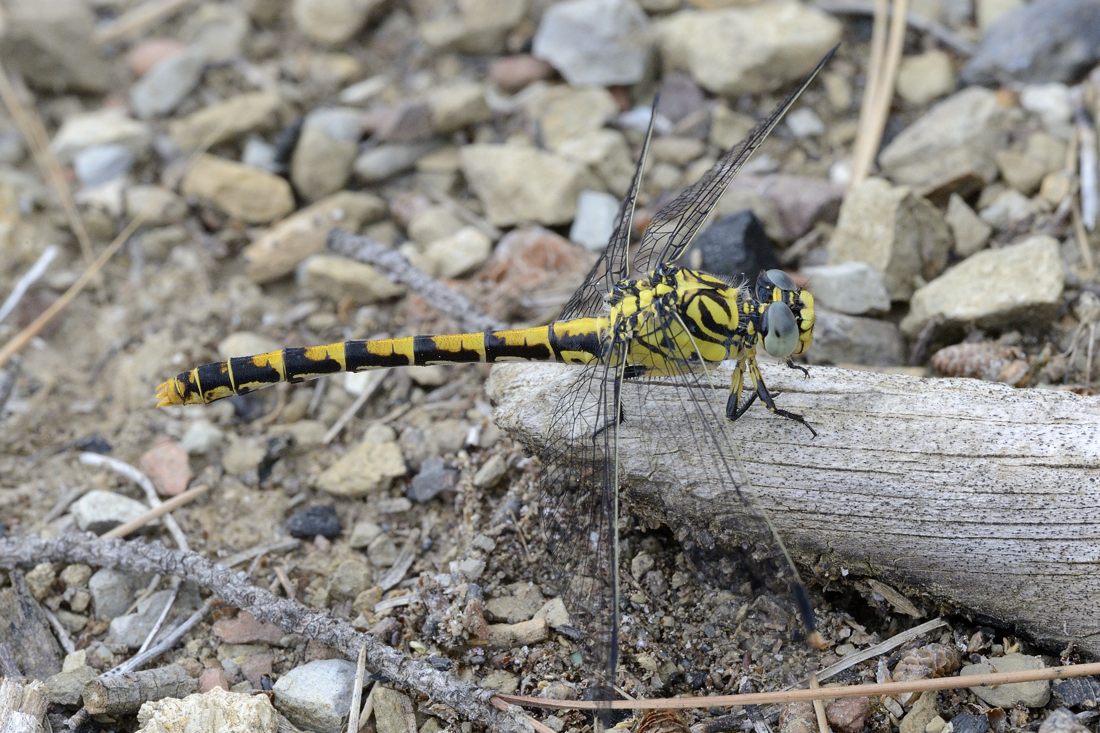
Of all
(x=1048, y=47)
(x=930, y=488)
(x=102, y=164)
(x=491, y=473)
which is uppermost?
(x=1048, y=47)

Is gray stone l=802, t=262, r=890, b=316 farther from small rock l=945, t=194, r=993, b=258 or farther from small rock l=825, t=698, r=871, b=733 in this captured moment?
small rock l=825, t=698, r=871, b=733

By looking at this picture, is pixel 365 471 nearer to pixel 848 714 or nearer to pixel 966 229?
pixel 848 714

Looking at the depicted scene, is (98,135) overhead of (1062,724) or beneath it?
overhead

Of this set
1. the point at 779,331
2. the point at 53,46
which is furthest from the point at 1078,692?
the point at 53,46

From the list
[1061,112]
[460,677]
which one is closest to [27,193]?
[460,677]

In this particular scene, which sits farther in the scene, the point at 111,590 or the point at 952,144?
the point at 952,144

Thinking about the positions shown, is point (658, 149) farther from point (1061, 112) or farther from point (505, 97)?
point (1061, 112)
